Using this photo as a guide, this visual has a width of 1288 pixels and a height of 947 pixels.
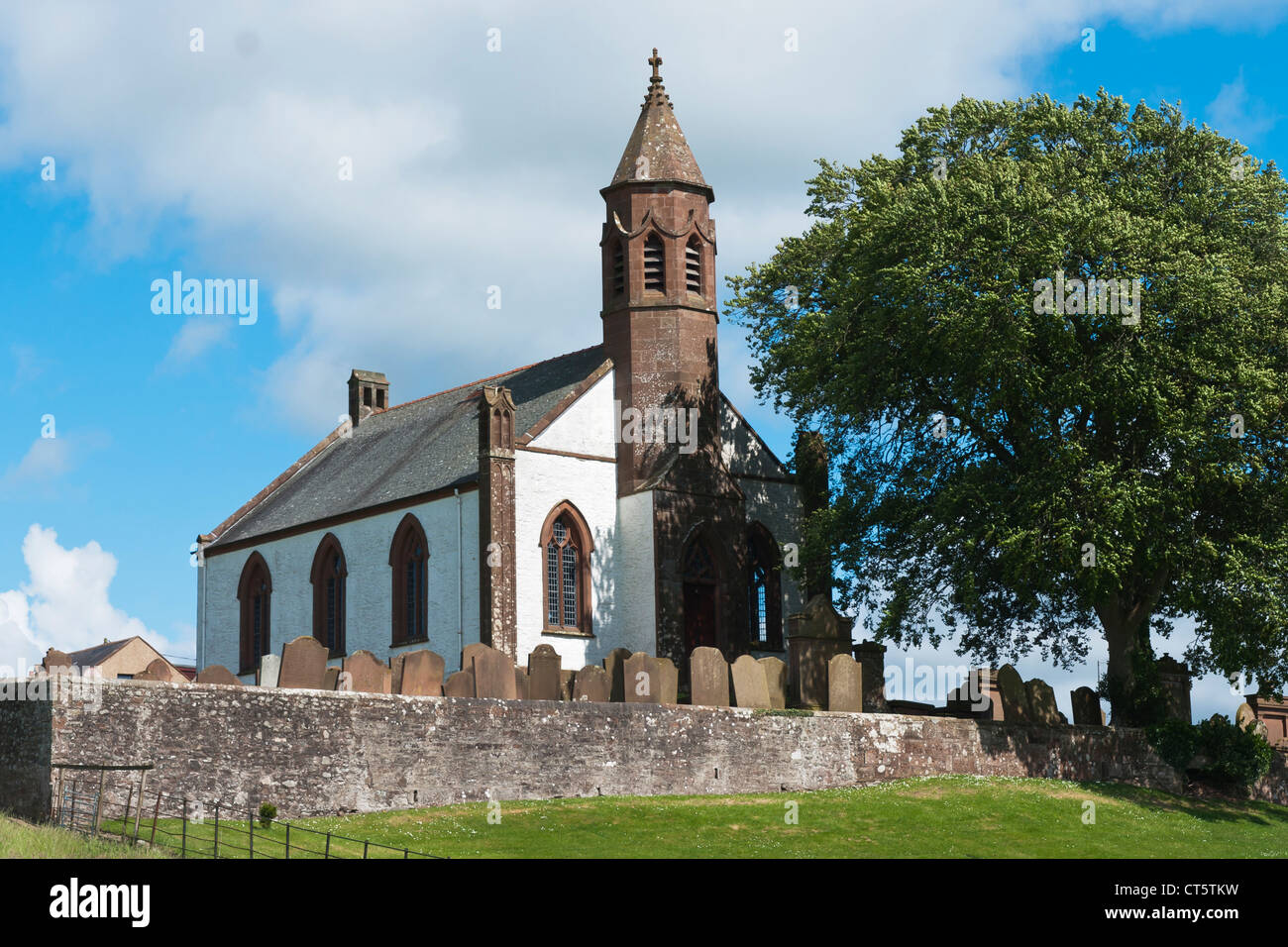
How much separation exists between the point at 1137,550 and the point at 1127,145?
35.3ft

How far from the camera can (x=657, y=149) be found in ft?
161

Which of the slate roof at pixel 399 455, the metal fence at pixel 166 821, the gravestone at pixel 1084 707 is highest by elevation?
the slate roof at pixel 399 455

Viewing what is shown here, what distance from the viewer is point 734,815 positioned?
92.0 feet

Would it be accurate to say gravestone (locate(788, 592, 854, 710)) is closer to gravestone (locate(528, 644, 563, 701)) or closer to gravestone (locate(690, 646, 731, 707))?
gravestone (locate(690, 646, 731, 707))

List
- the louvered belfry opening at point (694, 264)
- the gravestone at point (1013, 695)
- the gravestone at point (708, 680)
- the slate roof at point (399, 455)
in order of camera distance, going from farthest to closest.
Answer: the slate roof at point (399, 455)
the louvered belfry opening at point (694, 264)
the gravestone at point (1013, 695)
the gravestone at point (708, 680)

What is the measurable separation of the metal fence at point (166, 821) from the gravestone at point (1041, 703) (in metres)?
18.4

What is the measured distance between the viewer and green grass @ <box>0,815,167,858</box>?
62.3ft

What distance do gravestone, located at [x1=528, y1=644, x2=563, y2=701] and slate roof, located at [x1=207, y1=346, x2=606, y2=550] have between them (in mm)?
15969

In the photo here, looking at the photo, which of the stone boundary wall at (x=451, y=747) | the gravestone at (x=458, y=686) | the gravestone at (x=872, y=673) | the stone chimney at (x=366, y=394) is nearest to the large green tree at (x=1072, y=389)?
the gravestone at (x=872, y=673)

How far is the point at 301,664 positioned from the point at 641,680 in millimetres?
6981

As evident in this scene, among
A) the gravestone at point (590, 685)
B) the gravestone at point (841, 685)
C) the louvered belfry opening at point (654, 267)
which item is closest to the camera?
the gravestone at point (590, 685)

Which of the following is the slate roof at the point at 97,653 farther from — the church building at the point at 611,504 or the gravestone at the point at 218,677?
the gravestone at the point at 218,677

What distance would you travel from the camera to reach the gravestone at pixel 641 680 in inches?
1233
